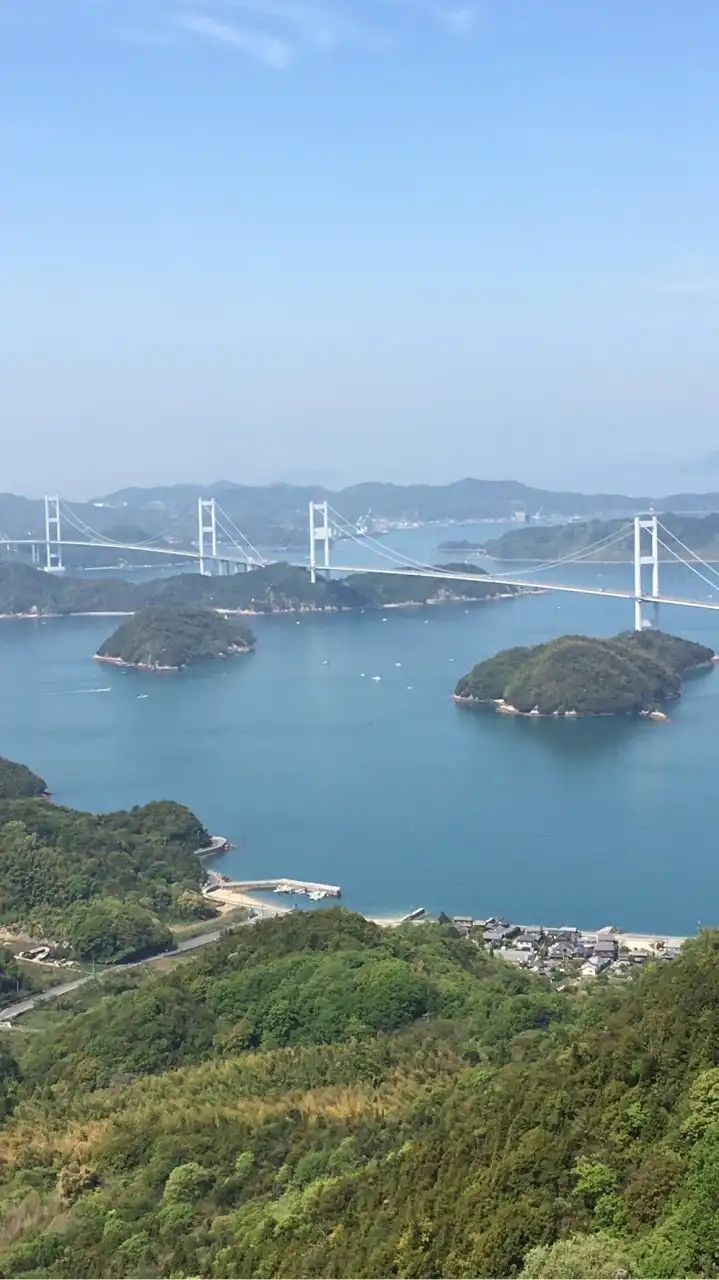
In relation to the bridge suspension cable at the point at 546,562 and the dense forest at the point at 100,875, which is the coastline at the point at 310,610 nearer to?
the bridge suspension cable at the point at 546,562

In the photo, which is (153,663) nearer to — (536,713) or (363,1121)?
(536,713)

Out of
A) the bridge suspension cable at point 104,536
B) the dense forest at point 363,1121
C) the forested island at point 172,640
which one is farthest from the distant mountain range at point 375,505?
the dense forest at point 363,1121

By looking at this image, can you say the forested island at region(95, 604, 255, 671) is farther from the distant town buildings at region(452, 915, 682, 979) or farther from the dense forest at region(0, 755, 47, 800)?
the distant town buildings at region(452, 915, 682, 979)

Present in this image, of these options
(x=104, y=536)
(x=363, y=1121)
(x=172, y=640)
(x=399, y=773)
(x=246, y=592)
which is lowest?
(x=399, y=773)

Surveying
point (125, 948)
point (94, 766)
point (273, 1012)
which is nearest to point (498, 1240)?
point (273, 1012)

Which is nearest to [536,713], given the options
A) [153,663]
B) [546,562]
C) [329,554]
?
[153,663]

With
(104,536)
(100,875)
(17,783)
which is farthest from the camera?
(104,536)

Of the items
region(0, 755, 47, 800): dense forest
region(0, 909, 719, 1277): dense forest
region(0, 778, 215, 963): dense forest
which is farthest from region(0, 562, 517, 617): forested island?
region(0, 909, 719, 1277): dense forest

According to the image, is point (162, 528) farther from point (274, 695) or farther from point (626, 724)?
point (626, 724)
